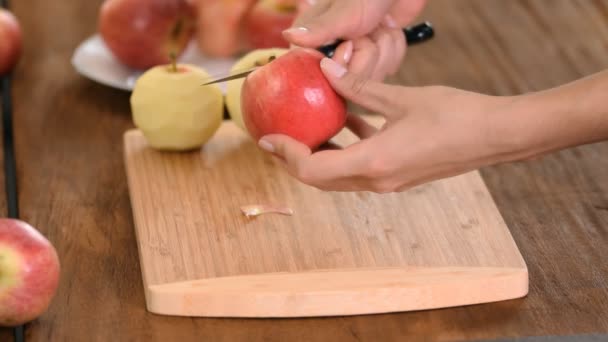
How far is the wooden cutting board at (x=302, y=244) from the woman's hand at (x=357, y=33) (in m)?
0.20

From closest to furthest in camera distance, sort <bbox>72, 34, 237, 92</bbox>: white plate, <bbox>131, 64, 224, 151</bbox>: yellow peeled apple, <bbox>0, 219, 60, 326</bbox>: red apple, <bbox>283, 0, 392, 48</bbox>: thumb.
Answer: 1. <bbox>0, 219, 60, 326</bbox>: red apple
2. <bbox>283, 0, 392, 48</bbox>: thumb
3. <bbox>131, 64, 224, 151</bbox>: yellow peeled apple
4. <bbox>72, 34, 237, 92</bbox>: white plate

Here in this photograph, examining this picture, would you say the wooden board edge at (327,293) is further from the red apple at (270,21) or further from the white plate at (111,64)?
the red apple at (270,21)

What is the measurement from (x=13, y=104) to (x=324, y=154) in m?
0.79

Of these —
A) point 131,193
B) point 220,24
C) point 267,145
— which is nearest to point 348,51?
point 267,145

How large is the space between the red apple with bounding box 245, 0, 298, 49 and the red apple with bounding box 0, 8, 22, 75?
429mm

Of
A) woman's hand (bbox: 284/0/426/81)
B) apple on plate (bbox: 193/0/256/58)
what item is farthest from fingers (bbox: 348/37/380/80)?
apple on plate (bbox: 193/0/256/58)

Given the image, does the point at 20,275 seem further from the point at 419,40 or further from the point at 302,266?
the point at 419,40

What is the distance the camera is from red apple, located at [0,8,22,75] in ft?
A: 6.17

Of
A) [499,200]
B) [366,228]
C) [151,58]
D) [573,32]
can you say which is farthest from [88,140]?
[573,32]

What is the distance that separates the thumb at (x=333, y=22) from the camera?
1446 mm

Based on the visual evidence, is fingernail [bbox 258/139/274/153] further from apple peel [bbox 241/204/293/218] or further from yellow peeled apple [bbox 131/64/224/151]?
yellow peeled apple [bbox 131/64/224/151]

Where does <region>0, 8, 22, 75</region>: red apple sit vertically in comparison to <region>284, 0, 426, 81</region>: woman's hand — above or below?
below

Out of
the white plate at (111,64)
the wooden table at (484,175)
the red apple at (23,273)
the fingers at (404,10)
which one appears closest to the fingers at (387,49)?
the fingers at (404,10)

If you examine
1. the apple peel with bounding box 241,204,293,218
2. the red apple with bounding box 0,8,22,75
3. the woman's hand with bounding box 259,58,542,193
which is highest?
the woman's hand with bounding box 259,58,542,193
